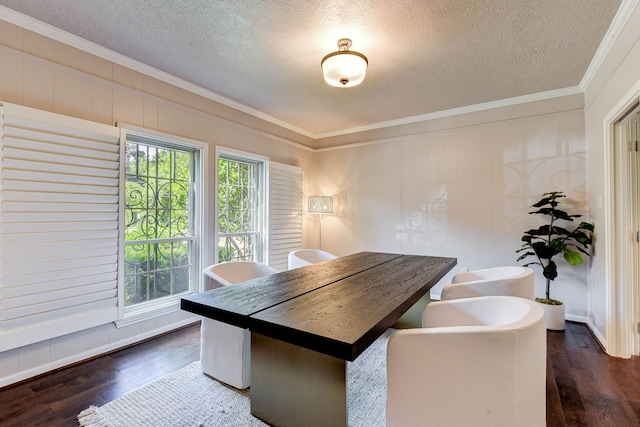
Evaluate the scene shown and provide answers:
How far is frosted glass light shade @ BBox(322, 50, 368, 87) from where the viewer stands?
217cm

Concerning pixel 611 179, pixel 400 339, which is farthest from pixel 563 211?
pixel 400 339

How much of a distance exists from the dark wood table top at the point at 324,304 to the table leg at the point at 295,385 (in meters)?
0.27

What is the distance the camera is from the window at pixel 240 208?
11.9 feet

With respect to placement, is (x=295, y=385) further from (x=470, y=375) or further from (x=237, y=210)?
(x=237, y=210)

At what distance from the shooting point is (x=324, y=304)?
4.60 ft

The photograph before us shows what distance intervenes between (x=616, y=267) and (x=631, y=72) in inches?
59.8

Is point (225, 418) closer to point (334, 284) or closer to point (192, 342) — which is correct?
point (334, 284)

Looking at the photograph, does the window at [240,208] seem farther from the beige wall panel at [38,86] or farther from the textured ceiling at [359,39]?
the beige wall panel at [38,86]

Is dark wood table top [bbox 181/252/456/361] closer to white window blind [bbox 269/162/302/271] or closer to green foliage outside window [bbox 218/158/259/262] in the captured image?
green foliage outside window [bbox 218/158/259/262]

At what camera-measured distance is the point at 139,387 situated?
6.54 ft

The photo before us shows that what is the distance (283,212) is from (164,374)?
2.56 m

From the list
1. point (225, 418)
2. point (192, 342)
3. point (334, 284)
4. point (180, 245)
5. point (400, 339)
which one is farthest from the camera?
point (180, 245)

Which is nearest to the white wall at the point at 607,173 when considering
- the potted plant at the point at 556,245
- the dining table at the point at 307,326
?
the potted plant at the point at 556,245

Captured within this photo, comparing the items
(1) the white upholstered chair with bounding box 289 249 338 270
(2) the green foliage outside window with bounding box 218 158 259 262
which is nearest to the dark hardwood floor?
(1) the white upholstered chair with bounding box 289 249 338 270
